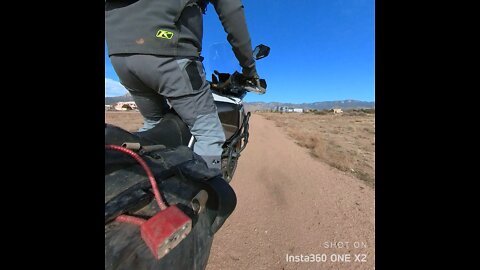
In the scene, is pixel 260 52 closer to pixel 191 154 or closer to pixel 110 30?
pixel 110 30

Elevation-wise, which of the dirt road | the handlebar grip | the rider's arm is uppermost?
the rider's arm

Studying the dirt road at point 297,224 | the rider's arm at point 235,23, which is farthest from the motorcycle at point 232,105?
the dirt road at point 297,224

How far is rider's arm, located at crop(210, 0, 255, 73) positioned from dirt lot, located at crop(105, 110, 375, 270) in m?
1.86

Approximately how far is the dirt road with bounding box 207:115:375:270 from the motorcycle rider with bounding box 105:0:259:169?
1.24 m

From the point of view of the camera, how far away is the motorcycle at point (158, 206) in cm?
61

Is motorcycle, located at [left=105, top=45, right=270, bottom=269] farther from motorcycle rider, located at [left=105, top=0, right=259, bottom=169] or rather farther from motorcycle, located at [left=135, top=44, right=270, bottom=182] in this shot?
motorcycle, located at [left=135, top=44, right=270, bottom=182]

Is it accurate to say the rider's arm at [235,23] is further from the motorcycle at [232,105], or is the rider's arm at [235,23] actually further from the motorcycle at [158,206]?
the motorcycle at [158,206]

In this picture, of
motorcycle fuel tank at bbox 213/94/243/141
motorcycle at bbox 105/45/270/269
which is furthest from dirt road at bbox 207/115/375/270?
motorcycle at bbox 105/45/270/269

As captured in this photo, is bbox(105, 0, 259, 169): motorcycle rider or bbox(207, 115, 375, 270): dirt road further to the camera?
bbox(207, 115, 375, 270): dirt road

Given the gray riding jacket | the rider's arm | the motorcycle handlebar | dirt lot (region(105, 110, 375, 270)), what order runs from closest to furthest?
1. the gray riding jacket
2. the rider's arm
3. dirt lot (region(105, 110, 375, 270))
4. the motorcycle handlebar

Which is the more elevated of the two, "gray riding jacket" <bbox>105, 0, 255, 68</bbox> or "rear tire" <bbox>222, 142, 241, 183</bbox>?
"gray riding jacket" <bbox>105, 0, 255, 68</bbox>

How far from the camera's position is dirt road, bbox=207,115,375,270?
242cm

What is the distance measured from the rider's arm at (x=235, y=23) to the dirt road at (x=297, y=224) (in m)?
1.86

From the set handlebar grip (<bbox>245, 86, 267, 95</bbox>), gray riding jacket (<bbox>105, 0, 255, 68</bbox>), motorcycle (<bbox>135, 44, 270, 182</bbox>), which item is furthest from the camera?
handlebar grip (<bbox>245, 86, 267, 95</bbox>)
